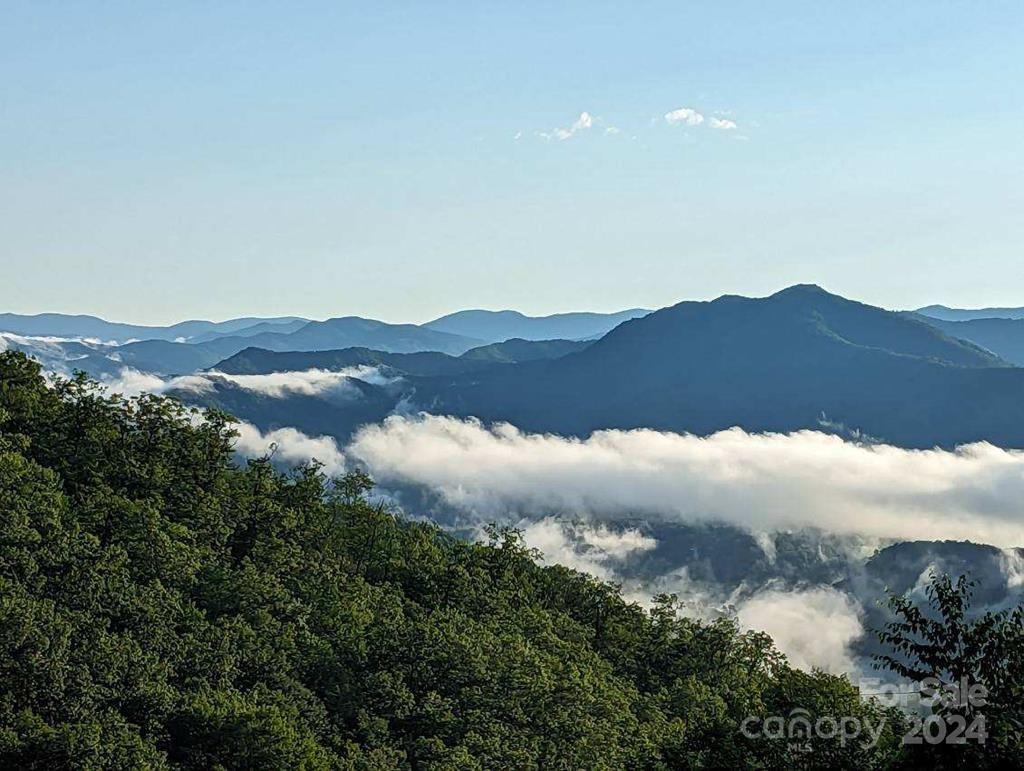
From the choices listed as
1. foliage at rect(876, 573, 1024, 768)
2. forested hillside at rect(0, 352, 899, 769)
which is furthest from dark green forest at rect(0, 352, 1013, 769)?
foliage at rect(876, 573, 1024, 768)

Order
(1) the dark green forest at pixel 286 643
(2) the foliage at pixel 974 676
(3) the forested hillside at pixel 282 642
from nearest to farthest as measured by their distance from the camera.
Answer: (2) the foliage at pixel 974 676, (1) the dark green forest at pixel 286 643, (3) the forested hillside at pixel 282 642

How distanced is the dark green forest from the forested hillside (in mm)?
225

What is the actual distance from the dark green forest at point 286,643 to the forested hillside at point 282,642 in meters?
0.23

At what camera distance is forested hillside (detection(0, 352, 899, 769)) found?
74.6 m

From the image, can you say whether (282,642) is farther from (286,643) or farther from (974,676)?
(974,676)

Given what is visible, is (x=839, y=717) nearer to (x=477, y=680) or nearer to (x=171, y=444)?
(x=477, y=680)

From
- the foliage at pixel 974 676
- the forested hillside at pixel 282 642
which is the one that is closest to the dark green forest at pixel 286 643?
the forested hillside at pixel 282 642

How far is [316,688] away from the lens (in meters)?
94.9

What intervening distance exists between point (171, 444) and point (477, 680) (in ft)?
167

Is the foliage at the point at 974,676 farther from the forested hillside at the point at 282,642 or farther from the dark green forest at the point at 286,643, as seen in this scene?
the dark green forest at the point at 286,643

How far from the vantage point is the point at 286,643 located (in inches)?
3794

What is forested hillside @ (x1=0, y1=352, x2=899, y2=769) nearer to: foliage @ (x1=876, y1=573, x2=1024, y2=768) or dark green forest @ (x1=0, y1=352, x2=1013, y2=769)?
dark green forest @ (x1=0, y1=352, x2=1013, y2=769)

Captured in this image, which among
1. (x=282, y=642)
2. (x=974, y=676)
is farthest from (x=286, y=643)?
(x=974, y=676)

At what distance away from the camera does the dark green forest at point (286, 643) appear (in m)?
74.0
